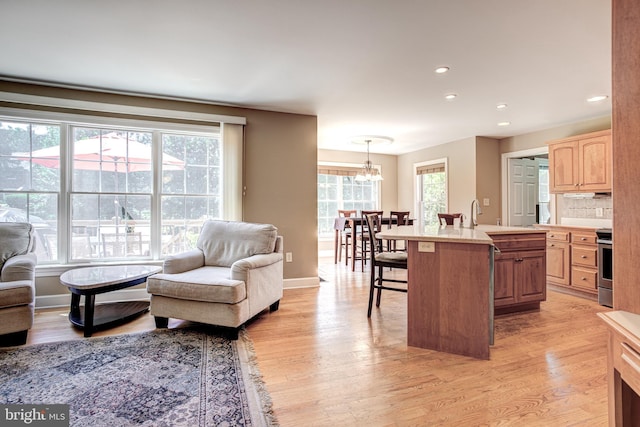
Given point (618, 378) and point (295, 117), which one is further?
point (295, 117)

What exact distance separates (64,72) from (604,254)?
5.89 m

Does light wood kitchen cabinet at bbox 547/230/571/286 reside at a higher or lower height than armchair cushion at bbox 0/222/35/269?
lower

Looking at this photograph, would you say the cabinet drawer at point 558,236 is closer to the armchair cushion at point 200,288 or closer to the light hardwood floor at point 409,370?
the light hardwood floor at point 409,370

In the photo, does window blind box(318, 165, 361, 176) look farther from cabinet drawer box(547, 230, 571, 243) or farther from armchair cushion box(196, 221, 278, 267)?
cabinet drawer box(547, 230, 571, 243)

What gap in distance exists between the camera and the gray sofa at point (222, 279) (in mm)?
2615

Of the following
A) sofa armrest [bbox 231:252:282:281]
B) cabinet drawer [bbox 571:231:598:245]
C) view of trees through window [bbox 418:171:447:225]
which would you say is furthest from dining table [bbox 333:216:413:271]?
sofa armrest [bbox 231:252:282:281]

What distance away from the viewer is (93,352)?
7.78ft

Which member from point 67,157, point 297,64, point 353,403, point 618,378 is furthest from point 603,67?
point 67,157

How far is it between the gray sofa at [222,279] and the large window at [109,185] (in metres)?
0.69

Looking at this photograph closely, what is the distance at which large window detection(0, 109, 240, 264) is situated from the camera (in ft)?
11.2

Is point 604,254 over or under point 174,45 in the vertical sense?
under

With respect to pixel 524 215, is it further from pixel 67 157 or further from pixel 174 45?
pixel 67 157

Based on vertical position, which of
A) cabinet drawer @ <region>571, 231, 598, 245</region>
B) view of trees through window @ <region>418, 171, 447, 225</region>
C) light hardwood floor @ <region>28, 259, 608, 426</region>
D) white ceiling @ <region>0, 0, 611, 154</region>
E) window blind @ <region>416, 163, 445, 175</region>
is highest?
white ceiling @ <region>0, 0, 611, 154</region>

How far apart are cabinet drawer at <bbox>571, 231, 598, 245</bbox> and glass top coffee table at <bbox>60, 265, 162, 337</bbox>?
486 cm
